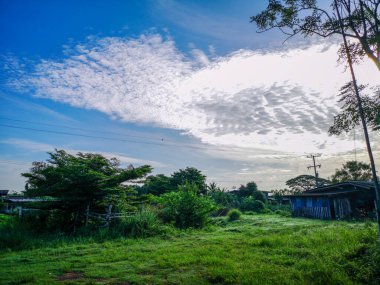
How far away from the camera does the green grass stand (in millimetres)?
7051

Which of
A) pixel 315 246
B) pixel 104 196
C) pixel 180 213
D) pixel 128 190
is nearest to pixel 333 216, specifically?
pixel 180 213

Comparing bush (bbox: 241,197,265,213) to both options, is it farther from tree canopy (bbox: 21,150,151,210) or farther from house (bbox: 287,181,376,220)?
tree canopy (bbox: 21,150,151,210)

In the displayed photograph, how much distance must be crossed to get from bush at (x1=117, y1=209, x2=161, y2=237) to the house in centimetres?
1703

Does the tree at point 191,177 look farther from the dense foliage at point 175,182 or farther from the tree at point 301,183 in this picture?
the tree at point 301,183

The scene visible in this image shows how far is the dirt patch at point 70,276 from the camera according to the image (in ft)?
25.1

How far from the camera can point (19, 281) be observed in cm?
712

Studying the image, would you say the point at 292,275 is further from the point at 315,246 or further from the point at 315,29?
the point at 315,29

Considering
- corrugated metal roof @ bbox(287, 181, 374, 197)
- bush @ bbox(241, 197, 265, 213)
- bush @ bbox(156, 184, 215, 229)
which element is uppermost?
corrugated metal roof @ bbox(287, 181, 374, 197)

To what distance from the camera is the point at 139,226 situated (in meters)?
16.8

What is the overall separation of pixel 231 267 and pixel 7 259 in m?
8.58

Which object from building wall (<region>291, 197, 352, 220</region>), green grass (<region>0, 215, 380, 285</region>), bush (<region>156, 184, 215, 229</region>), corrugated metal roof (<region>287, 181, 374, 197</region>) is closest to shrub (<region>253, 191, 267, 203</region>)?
building wall (<region>291, 197, 352, 220</region>)

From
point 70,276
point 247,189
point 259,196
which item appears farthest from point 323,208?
point 247,189

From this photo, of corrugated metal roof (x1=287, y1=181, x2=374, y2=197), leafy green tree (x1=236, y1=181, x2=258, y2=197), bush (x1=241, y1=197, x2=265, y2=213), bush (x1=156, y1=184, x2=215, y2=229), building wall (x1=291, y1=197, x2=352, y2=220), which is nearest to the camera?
bush (x1=156, y1=184, x2=215, y2=229)

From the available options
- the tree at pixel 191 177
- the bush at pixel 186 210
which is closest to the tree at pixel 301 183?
the tree at pixel 191 177
